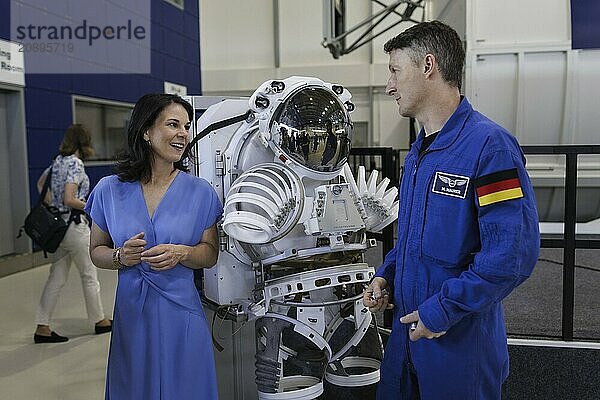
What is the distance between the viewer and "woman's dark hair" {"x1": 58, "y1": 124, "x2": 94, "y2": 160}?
469cm

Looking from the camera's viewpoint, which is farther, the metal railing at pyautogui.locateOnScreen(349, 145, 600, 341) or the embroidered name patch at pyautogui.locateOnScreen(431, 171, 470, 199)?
the metal railing at pyautogui.locateOnScreen(349, 145, 600, 341)

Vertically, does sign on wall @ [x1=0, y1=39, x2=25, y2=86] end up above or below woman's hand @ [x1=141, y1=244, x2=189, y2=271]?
above

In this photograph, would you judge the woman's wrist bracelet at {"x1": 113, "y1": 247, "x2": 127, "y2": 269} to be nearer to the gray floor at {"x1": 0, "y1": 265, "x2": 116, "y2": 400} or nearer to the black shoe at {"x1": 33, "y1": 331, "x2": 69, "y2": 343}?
the gray floor at {"x1": 0, "y1": 265, "x2": 116, "y2": 400}

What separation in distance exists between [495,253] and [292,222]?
964 millimetres

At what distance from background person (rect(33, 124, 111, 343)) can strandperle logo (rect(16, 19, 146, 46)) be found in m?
3.00

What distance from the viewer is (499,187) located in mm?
1521

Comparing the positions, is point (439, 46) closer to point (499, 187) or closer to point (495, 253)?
point (499, 187)

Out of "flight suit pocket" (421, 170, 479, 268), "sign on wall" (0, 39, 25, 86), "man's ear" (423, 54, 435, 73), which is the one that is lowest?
"flight suit pocket" (421, 170, 479, 268)

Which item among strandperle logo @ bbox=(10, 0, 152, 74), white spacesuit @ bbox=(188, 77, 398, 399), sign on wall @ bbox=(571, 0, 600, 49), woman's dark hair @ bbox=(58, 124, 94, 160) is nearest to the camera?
white spacesuit @ bbox=(188, 77, 398, 399)

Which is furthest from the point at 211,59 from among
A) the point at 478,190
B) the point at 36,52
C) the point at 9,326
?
the point at 478,190

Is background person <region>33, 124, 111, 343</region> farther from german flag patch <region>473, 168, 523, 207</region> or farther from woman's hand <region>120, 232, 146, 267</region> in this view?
german flag patch <region>473, 168, 523, 207</region>

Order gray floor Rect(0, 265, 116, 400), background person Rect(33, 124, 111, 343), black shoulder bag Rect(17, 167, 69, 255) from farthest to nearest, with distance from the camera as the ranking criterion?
background person Rect(33, 124, 111, 343) < black shoulder bag Rect(17, 167, 69, 255) < gray floor Rect(0, 265, 116, 400)

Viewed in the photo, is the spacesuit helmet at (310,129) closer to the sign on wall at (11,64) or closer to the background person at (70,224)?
the background person at (70,224)

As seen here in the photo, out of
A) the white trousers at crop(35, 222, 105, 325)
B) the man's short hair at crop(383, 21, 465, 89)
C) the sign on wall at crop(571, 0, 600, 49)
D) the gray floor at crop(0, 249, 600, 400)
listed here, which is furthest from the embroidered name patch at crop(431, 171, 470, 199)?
the sign on wall at crop(571, 0, 600, 49)
